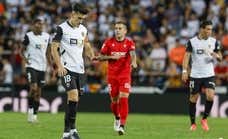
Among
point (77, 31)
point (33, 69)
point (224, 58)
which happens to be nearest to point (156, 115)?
point (224, 58)

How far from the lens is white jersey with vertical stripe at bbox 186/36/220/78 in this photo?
1875cm

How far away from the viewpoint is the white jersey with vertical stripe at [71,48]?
14.7m

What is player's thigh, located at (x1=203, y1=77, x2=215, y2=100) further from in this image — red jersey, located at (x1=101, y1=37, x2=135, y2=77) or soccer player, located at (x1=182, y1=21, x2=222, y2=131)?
red jersey, located at (x1=101, y1=37, x2=135, y2=77)

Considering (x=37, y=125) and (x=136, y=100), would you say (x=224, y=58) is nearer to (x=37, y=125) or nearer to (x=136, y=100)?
(x=136, y=100)

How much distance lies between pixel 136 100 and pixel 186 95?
6.24 feet

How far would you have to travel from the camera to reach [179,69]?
27.8m

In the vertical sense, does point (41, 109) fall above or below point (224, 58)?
below

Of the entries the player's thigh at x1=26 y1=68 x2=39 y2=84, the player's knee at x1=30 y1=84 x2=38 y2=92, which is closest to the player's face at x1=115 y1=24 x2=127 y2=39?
the player's thigh at x1=26 y1=68 x2=39 y2=84

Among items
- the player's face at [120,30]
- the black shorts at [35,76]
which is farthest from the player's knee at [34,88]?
the player's face at [120,30]

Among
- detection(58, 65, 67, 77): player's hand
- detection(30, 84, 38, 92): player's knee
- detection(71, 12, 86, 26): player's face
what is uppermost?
detection(71, 12, 86, 26): player's face

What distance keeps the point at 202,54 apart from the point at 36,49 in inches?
196

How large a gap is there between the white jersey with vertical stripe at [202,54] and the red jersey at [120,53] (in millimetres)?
1852

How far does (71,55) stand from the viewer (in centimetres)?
1475

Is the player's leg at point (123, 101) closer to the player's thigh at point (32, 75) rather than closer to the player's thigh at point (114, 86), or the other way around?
the player's thigh at point (114, 86)
